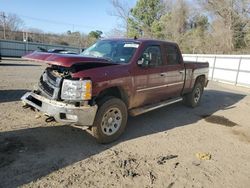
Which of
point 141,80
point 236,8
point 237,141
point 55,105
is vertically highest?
point 236,8

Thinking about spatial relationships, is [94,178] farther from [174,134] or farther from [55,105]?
→ [174,134]

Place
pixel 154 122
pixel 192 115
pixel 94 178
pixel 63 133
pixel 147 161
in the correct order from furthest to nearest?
pixel 192 115 < pixel 154 122 < pixel 63 133 < pixel 147 161 < pixel 94 178

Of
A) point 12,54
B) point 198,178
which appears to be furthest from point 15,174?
point 12,54

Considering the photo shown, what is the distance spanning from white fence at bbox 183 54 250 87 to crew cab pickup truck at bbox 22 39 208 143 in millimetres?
11019

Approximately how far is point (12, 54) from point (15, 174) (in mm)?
27924

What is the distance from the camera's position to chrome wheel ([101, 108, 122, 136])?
464 cm

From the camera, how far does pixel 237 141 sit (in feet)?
18.1

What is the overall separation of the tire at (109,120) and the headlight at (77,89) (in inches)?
16.9

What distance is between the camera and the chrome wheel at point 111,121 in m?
4.64

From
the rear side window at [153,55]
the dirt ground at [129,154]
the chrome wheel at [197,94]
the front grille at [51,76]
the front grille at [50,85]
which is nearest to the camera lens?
the dirt ground at [129,154]

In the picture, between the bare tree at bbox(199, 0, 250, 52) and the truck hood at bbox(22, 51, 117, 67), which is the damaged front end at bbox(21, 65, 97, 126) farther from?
the bare tree at bbox(199, 0, 250, 52)

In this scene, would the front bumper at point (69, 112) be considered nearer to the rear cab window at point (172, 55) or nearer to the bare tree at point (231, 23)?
the rear cab window at point (172, 55)

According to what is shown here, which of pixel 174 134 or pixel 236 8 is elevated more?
pixel 236 8

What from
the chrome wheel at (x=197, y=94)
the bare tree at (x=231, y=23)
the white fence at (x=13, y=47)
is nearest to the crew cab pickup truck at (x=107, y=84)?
the chrome wheel at (x=197, y=94)
